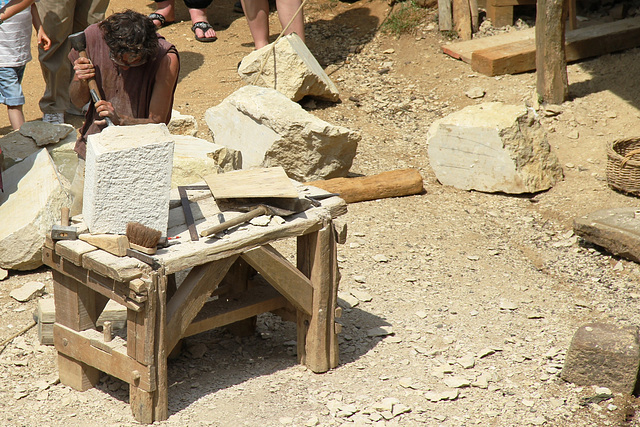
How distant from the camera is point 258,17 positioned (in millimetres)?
8477

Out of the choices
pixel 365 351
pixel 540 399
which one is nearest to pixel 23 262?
pixel 365 351

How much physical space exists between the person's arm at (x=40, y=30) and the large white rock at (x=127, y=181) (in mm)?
3785

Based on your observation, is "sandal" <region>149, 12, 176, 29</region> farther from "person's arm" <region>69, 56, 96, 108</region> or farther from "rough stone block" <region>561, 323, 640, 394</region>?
"rough stone block" <region>561, 323, 640, 394</region>

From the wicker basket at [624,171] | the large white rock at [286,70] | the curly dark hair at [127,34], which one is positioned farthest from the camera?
the large white rock at [286,70]

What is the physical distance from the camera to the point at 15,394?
369 cm

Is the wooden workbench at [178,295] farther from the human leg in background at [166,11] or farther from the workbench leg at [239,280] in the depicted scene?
the human leg in background at [166,11]

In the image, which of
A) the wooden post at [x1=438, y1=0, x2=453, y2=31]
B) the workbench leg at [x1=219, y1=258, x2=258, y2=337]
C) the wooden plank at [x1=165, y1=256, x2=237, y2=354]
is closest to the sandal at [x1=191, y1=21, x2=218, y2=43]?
the wooden post at [x1=438, y1=0, x2=453, y2=31]

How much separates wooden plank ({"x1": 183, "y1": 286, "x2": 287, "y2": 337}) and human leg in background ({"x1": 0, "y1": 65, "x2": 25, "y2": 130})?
360 cm

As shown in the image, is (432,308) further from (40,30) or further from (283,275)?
(40,30)

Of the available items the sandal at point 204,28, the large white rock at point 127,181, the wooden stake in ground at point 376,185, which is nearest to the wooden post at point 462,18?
the sandal at point 204,28

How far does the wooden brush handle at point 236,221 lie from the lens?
3271mm

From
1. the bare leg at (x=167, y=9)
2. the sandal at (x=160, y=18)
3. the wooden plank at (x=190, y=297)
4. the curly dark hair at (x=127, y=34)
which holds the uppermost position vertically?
the curly dark hair at (x=127, y=34)

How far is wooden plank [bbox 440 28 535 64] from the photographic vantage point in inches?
333

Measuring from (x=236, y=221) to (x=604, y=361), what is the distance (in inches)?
79.0
